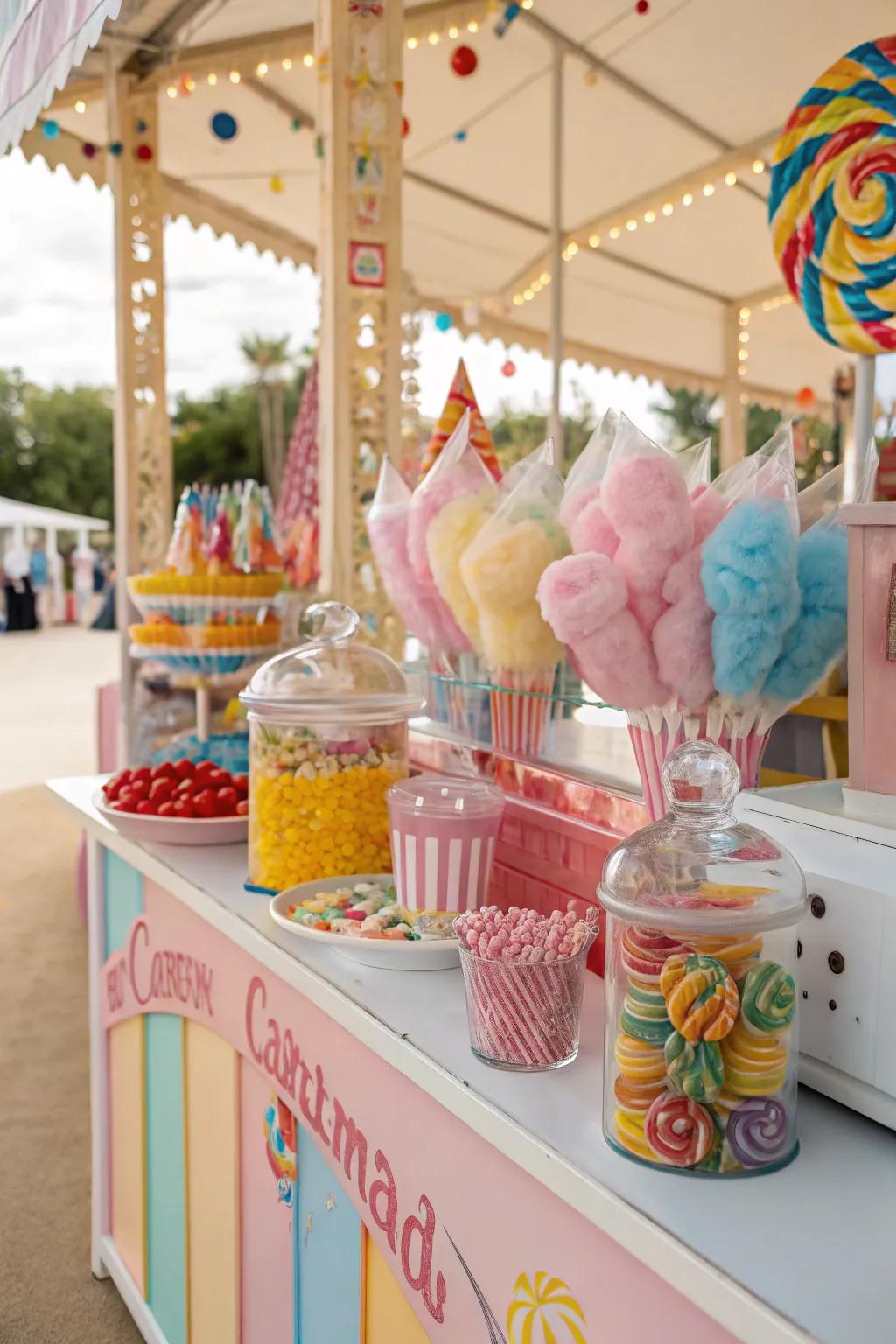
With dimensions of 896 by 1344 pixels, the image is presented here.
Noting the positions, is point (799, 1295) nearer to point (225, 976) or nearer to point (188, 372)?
point (225, 976)

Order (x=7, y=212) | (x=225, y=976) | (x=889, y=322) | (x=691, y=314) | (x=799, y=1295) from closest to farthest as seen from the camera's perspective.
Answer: (x=799, y=1295) < (x=225, y=976) < (x=889, y=322) < (x=691, y=314) < (x=7, y=212)

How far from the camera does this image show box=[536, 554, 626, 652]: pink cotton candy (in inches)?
41.4

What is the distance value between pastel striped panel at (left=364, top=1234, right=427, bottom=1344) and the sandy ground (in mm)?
4122

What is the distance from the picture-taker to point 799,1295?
2.33 feet

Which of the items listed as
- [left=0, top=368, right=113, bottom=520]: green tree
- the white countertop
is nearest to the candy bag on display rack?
the white countertop

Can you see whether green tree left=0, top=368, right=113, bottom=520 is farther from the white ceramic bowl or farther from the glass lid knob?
the glass lid knob

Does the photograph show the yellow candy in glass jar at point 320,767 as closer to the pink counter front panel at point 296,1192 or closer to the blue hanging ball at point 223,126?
the pink counter front panel at point 296,1192

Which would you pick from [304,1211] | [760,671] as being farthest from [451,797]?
[304,1211]

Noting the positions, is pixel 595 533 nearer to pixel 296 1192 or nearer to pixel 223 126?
pixel 296 1192

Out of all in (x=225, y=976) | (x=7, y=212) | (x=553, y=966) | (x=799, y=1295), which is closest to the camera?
(x=799, y=1295)

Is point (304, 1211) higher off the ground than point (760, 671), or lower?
lower

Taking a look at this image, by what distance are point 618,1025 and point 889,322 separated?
159 centimetres

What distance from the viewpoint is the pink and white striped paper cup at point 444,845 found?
1281mm

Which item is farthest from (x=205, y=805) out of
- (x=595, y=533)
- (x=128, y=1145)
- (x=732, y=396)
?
(x=732, y=396)
